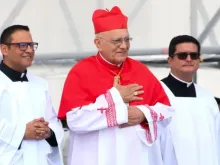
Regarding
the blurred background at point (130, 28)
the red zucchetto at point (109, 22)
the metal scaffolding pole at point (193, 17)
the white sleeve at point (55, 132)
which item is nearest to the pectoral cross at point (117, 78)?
the red zucchetto at point (109, 22)

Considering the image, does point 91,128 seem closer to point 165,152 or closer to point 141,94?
point 141,94

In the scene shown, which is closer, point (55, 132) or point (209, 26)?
point (55, 132)

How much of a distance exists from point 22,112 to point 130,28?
6.30 ft

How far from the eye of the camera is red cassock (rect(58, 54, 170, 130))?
3.62m

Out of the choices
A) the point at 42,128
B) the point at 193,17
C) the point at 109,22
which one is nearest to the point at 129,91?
the point at 109,22

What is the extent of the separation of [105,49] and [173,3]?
188cm

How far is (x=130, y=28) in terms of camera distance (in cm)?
530

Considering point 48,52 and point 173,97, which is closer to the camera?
point 173,97

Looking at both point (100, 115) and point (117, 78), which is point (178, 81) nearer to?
point (117, 78)

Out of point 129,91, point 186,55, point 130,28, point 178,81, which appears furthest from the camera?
point 130,28

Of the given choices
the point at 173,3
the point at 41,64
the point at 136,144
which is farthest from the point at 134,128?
the point at 173,3

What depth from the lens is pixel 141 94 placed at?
145 inches

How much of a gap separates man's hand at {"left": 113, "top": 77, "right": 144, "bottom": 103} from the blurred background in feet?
4.17

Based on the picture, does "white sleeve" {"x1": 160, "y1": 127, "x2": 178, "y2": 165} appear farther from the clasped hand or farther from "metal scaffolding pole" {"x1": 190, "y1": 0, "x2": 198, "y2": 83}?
"metal scaffolding pole" {"x1": 190, "y1": 0, "x2": 198, "y2": 83}
